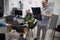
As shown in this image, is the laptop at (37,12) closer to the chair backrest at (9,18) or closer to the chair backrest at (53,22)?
the chair backrest at (53,22)

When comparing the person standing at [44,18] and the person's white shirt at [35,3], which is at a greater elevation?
the person's white shirt at [35,3]

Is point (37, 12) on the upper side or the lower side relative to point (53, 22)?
upper

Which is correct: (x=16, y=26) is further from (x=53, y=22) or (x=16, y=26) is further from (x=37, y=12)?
Answer: (x=53, y=22)

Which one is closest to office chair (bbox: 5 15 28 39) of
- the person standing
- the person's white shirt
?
the person standing

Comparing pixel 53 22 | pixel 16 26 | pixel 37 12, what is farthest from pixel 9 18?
pixel 53 22

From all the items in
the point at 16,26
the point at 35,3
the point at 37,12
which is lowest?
the point at 16,26

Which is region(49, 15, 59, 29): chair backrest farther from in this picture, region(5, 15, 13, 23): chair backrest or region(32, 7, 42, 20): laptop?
region(5, 15, 13, 23): chair backrest

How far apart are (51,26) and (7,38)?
58cm

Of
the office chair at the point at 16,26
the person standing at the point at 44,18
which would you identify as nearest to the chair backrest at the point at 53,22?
the person standing at the point at 44,18

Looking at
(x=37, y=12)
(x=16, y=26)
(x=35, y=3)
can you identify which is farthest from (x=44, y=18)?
(x=16, y=26)

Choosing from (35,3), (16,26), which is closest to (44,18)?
(35,3)

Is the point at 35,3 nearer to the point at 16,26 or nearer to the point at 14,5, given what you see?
the point at 14,5

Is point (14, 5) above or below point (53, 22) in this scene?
above

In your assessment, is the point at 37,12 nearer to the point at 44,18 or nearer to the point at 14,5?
the point at 44,18
